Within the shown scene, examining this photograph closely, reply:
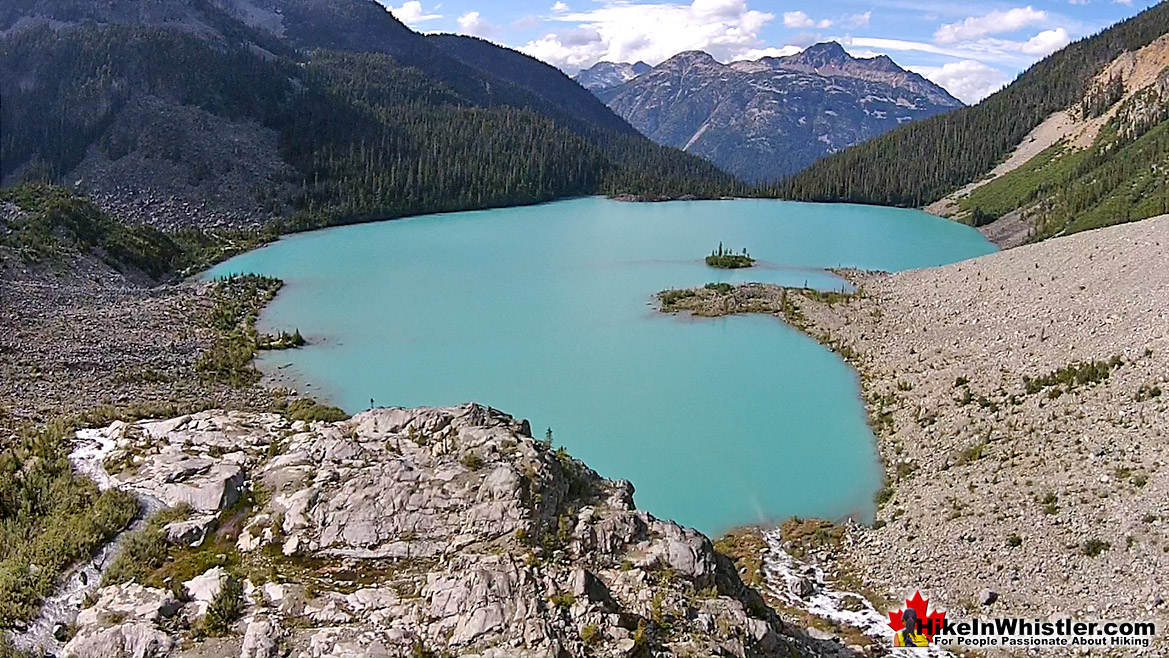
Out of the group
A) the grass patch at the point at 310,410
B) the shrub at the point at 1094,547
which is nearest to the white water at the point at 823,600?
the shrub at the point at 1094,547

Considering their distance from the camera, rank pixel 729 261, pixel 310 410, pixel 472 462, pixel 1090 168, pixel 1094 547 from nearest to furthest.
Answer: pixel 472 462, pixel 1094 547, pixel 310 410, pixel 729 261, pixel 1090 168

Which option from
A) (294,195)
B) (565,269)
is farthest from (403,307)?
(294,195)

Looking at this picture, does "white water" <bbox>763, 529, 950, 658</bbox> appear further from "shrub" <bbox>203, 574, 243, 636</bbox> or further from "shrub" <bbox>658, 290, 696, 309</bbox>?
"shrub" <bbox>658, 290, 696, 309</bbox>

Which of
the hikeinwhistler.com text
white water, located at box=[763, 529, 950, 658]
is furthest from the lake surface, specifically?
the hikeinwhistler.com text

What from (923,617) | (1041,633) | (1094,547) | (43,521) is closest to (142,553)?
(43,521)

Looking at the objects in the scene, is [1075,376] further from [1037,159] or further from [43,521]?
[1037,159]

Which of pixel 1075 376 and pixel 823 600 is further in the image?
pixel 1075 376
